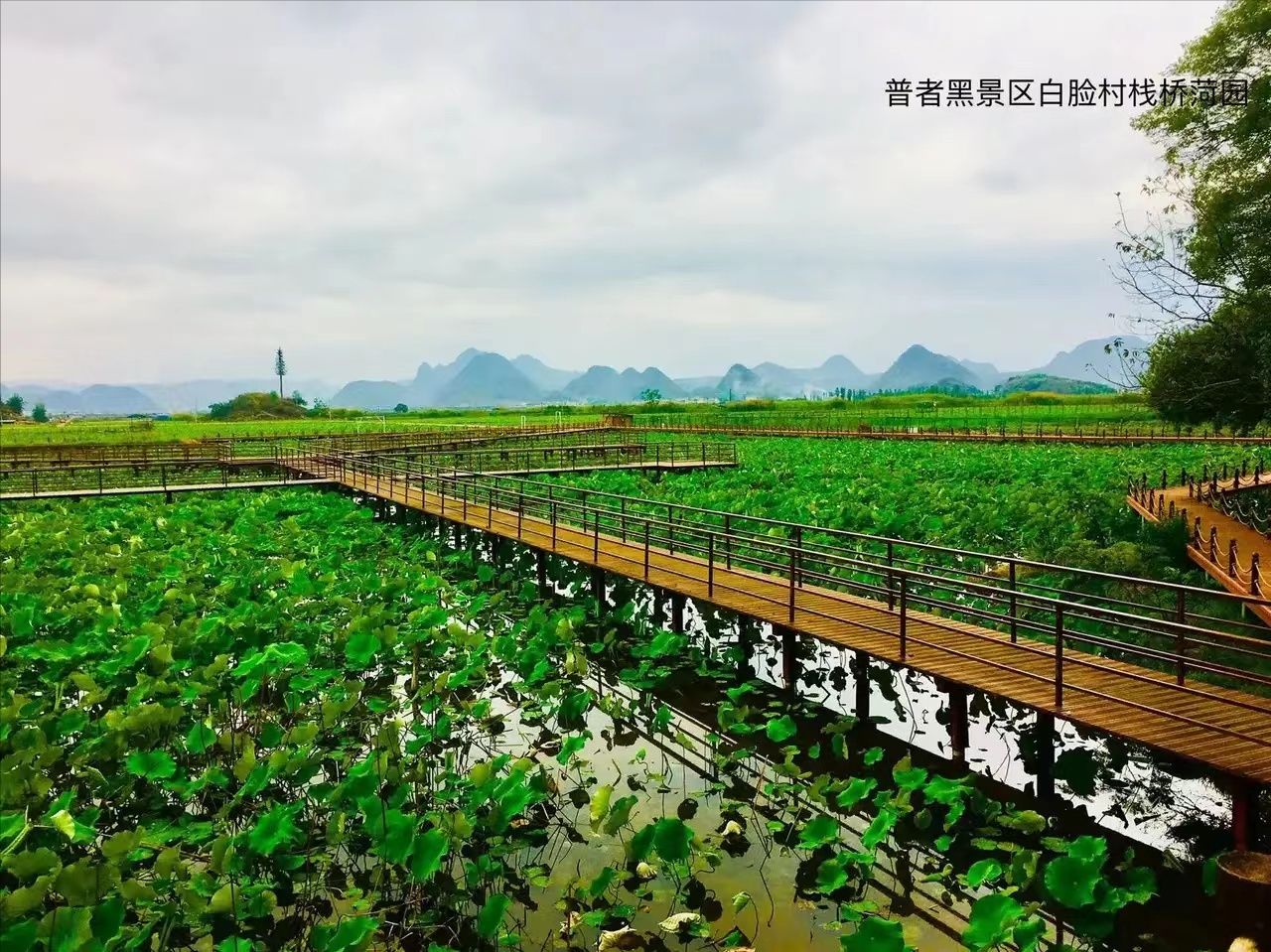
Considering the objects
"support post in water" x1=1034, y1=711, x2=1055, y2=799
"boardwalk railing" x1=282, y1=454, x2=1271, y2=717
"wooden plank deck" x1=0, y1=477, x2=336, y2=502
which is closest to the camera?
"boardwalk railing" x1=282, y1=454, x2=1271, y2=717

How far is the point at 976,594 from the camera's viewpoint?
7.79 m

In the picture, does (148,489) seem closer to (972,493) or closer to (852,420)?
(972,493)

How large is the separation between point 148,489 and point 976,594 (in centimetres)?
2132

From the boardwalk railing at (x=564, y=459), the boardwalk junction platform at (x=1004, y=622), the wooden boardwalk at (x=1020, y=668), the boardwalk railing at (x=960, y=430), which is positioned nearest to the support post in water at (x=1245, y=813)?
the boardwalk junction platform at (x=1004, y=622)

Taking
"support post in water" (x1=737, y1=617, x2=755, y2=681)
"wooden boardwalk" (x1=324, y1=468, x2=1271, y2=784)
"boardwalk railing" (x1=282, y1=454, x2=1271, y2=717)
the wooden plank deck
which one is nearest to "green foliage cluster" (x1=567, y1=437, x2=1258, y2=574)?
"boardwalk railing" (x1=282, y1=454, x2=1271, y2=717)

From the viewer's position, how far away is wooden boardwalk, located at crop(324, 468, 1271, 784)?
5.24 m

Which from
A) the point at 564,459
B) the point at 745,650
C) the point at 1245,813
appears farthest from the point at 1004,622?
the point at 564,459

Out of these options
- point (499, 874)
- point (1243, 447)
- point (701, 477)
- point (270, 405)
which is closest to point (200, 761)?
point (499, 874)

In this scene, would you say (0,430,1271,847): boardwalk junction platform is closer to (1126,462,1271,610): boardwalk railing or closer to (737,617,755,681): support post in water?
(1126,462,1271,610): boardwalk railing

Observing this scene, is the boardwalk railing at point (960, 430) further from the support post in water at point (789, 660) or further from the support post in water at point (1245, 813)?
the support post in water at point (1245, 813)

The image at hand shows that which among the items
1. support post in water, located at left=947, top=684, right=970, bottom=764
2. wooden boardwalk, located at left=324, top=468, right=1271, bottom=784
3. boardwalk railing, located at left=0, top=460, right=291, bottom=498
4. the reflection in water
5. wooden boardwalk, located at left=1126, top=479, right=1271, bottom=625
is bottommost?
the reflection in water

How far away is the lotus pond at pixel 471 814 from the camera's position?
439cm

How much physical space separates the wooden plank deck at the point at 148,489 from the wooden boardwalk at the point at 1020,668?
14.8 m

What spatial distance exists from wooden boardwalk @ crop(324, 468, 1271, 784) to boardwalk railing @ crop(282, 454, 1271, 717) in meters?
0.06
